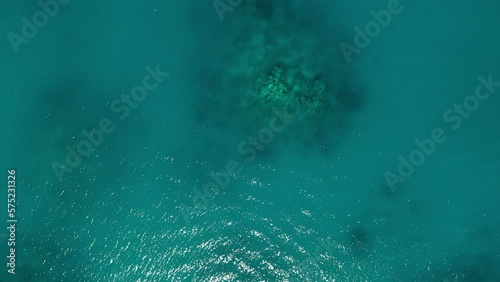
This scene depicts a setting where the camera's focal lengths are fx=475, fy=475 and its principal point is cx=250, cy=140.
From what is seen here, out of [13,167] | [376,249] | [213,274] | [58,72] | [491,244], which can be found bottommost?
[491,244]

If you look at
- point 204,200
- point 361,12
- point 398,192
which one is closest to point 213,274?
point 204,200

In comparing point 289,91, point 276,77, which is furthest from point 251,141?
point 276,77

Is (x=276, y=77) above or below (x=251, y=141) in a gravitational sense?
above

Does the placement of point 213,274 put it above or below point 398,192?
above

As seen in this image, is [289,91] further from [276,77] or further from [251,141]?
[251,141]

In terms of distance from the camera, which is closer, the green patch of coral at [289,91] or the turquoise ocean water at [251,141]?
the turquoise ocean water at [251,141]

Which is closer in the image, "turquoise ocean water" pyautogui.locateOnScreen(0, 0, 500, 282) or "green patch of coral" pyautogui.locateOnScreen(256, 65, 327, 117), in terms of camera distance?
"turquoise ocean water" pyautogui.locateOnScreen(0, 0, 500, 282)

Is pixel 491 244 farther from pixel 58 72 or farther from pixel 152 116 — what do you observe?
pixel 58 72

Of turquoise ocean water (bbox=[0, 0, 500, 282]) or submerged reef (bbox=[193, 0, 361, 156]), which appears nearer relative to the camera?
turquoise ocean water (bbox=[0, 0, 500, 282])
